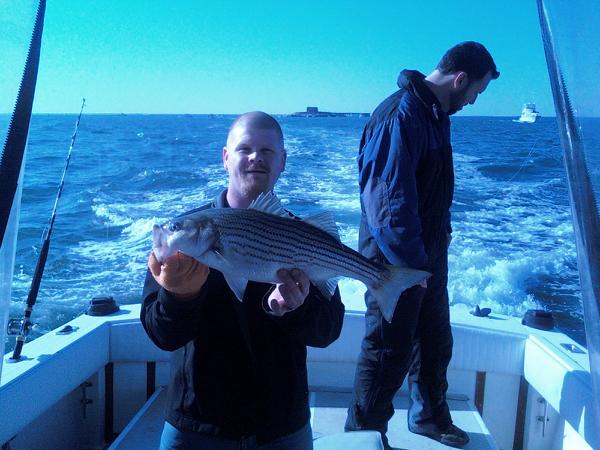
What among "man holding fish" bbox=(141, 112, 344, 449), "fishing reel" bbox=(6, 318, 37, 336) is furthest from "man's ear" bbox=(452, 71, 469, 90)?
"fishing reel" bbox=(6, 318, 37, 336)

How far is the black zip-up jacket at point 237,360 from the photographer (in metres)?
1.98

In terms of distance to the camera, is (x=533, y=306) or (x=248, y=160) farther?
(x=533, y=306)

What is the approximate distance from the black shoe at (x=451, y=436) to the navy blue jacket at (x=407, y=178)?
3.64 feet

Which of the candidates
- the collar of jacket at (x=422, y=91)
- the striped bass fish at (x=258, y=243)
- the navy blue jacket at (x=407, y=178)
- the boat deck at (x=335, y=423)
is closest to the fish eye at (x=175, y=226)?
the striped bass fish at (x=258, y=243)

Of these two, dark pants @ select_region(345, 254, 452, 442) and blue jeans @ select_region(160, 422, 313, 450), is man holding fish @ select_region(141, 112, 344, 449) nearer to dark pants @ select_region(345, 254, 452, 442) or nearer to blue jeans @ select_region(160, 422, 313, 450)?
blue jeans @ select_region(160, 422, 313, 450)

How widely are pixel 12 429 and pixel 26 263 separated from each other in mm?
5944

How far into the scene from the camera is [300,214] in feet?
33.2

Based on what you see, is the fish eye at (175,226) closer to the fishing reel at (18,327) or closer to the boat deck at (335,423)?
the fishing reel at (18,327)

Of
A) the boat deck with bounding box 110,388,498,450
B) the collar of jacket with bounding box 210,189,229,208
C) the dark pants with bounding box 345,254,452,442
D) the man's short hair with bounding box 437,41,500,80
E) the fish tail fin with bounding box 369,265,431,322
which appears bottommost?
the boat deck with bounding box 110,388,498,450

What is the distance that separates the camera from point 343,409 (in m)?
3.90

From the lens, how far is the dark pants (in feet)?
10.3

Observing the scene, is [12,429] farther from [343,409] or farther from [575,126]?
[575,126]

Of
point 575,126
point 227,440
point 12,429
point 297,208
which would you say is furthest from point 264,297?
point 297,208

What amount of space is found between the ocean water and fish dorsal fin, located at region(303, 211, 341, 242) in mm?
2178
